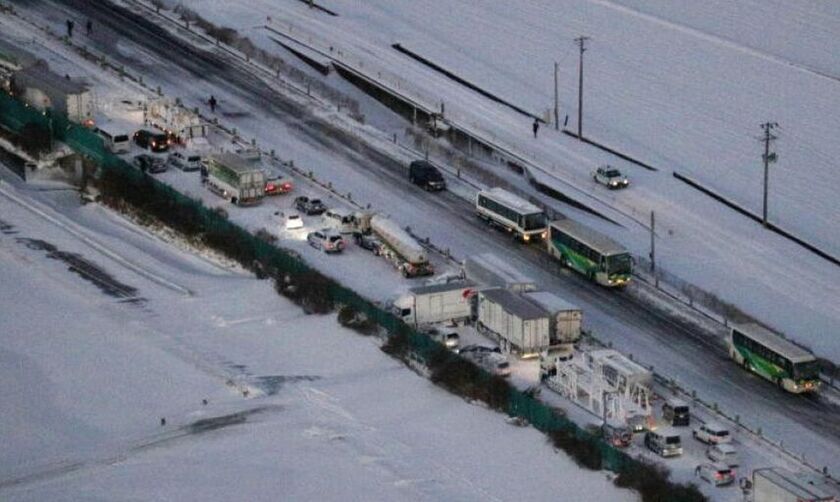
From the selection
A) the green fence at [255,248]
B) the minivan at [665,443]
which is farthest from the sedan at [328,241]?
the minivan at [665,443]

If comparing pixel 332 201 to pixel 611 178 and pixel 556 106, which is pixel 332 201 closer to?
pixel 611 178

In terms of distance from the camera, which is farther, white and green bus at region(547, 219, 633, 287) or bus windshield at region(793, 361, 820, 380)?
white and green bus at region(547, 219, 633, 287)

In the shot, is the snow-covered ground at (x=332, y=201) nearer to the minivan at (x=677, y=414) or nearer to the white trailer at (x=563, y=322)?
the white trailer at (x=563, y=322)

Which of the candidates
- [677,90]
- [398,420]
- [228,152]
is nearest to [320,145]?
[228,152]

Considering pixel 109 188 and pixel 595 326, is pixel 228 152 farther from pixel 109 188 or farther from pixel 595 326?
pixel 595 326

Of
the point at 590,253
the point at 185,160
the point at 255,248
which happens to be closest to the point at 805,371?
the point at 590,253

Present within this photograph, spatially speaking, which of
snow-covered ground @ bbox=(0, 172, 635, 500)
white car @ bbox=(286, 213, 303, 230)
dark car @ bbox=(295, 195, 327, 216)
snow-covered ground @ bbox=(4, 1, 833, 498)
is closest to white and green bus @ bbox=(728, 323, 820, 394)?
snow-covered ground @ bbox=(4, 1, 833, 498)

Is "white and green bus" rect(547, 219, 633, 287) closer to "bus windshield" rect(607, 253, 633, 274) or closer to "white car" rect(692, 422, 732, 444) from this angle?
"bus windshield" rect(607, 253, 633, 274)
